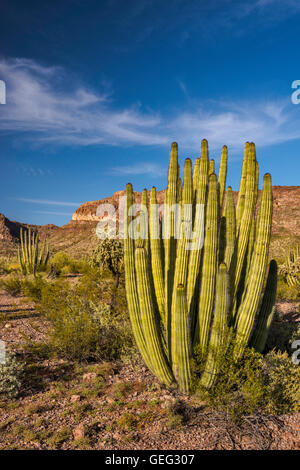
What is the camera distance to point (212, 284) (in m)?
5.38

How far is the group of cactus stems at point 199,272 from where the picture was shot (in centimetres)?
531

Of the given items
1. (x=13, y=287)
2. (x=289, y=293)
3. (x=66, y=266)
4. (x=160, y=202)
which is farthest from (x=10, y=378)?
(x=160, y=202)

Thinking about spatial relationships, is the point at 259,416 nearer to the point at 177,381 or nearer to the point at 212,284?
the point at 177,381

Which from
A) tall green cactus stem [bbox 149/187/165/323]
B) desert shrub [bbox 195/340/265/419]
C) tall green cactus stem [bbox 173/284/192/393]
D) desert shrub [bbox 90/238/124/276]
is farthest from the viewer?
desert shrub [bbox 90/238/124/276]

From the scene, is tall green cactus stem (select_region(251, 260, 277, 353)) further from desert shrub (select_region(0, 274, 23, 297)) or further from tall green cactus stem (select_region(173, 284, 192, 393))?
desert shrub (select_region(0, 274, 23, 297))

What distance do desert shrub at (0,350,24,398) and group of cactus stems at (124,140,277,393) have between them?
8.26ft

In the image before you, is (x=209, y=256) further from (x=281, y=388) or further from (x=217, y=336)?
(x=281, y=388)

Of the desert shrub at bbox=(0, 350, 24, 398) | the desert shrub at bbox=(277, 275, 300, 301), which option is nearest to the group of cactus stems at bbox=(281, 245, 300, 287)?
the desert shrub at bbox=(277, 275, 300, 301)

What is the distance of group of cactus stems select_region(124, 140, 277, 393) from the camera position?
209 inches

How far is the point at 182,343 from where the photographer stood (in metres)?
5.30

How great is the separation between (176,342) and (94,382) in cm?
219

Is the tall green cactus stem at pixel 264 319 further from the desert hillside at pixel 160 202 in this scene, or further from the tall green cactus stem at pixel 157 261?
the desert hillside at pixel 160 202

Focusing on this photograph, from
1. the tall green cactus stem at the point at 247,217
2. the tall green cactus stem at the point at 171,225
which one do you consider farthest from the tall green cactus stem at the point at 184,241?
the tall green cactus stem at the point at 247,217

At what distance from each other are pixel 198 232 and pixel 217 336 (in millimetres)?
1789
